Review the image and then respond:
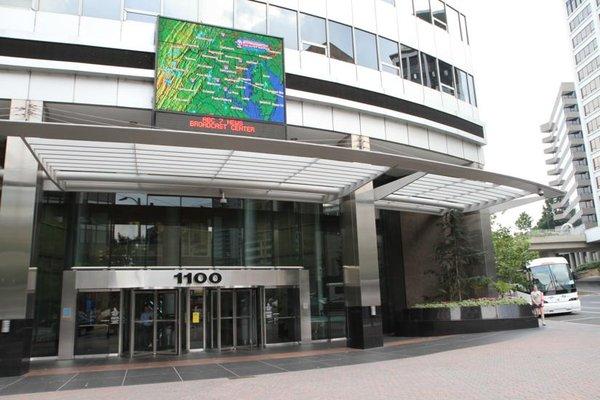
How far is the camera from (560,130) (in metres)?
113

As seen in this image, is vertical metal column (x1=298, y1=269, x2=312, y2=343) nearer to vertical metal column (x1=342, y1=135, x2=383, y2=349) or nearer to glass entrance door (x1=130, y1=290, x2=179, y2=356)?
vertical metal column (x1=342, y1=135, x2=383, y2=349)

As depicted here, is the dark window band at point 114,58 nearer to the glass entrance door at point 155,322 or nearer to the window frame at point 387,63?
the window frame at point 387,63

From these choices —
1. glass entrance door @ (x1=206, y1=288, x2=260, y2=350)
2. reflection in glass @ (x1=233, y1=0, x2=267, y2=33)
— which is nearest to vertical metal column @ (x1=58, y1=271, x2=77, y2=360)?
glass entrance door @ (x1=206, y1=288, x2=260, y2=350)

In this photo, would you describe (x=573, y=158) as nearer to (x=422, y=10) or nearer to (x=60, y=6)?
(x=422, y=10)

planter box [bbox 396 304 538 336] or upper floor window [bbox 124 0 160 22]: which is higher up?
upper floor window [bbox 124 0 160 22]

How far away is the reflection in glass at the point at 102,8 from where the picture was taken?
1527 cm

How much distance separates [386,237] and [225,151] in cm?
1115

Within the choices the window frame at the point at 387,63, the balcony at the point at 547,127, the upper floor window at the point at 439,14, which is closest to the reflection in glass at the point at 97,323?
the window frame at the point at 387,63

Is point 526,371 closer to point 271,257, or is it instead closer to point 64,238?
point 271,257

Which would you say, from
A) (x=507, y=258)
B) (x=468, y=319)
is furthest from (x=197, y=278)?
(x=507, y=258)

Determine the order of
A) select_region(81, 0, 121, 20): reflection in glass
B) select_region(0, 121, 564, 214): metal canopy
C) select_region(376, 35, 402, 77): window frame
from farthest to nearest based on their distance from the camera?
select_region(376, 35, 402, 77): window frame
select_region(81, 0, 121, 20): reflection in glass
select_region(0, 121, 564, 214): metal canopy

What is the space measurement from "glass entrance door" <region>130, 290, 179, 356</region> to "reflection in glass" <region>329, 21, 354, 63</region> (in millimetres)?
10110

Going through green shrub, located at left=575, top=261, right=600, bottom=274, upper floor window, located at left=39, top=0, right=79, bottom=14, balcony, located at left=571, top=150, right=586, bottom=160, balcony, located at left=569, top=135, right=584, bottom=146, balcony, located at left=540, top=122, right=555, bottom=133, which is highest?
balcony, located at left=540, top=122, right=555, bottom=133

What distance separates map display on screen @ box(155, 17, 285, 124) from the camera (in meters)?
15.3
